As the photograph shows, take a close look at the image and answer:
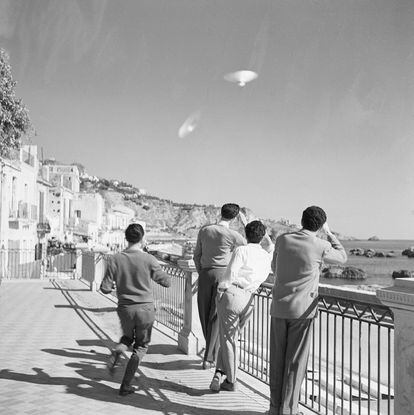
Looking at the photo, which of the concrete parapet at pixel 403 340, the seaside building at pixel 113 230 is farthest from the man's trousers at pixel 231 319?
the seaside building at pixel 113 230

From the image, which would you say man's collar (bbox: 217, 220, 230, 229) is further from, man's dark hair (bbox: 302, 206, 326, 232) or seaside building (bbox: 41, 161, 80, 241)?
seaside building (bbox: 41, 161, 80, 241)

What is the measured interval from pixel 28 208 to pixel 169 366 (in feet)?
83.2

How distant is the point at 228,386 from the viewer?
5.32 m

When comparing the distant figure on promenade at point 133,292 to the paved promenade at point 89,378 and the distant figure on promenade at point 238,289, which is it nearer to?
the paved promenade at point 89,378

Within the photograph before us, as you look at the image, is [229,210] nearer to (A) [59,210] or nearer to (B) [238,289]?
(B) [238,289]

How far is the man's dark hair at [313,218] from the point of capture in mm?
4031

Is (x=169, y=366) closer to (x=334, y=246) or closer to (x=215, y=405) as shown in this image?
(x=215, y=405)

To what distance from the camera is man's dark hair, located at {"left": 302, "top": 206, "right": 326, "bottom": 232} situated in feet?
13.2

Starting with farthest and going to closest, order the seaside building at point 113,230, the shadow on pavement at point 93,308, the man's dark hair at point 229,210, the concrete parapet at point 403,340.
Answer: the seaside building at point 113,230, the shadow on pavement at point 93,308, the man's dark hair at point 229,210, the concrete parapet at point 403,340

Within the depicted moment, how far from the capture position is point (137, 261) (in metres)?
5.02

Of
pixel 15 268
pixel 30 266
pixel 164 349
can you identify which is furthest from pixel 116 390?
pixel 30 266

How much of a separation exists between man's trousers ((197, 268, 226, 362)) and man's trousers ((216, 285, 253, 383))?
26.0 inches

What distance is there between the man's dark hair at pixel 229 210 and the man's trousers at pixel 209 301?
2.26 ft

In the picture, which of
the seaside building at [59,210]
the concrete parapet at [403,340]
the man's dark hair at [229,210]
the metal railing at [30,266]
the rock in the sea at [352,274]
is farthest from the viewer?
Result: the rock in the sea at [352,274]
